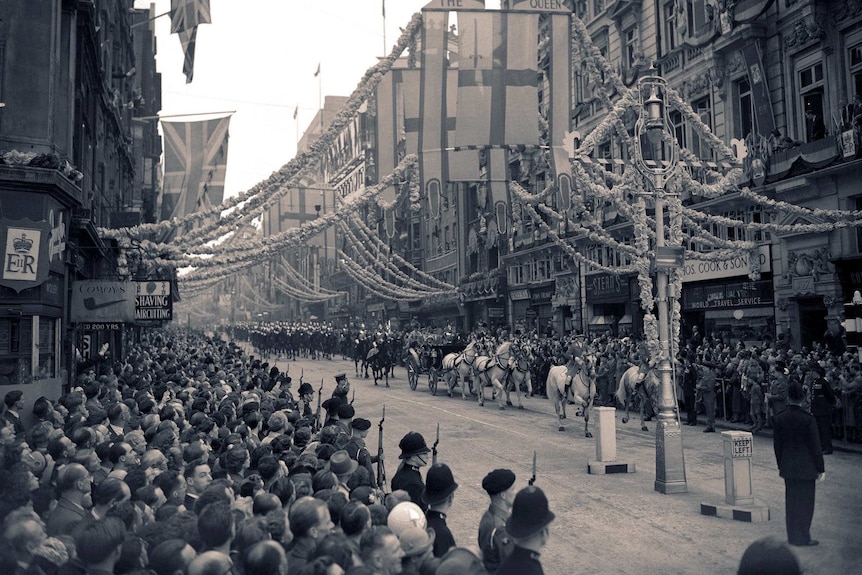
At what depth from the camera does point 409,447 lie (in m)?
6.67

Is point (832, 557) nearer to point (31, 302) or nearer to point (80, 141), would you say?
point (31, 302)

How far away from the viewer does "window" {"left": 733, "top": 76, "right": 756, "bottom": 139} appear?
2602 cm

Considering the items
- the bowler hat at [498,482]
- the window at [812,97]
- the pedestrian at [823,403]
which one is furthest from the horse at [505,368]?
the bowler hat at [498,482]

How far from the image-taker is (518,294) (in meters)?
42.8

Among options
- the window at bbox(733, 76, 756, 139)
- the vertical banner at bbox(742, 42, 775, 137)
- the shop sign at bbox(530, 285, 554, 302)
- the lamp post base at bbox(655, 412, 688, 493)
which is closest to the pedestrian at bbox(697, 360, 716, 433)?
the lamp post base at bbox(655, 412, 688, 493)

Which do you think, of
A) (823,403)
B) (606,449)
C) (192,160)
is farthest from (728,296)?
(192,160)

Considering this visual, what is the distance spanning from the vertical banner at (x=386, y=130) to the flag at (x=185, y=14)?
5866mm

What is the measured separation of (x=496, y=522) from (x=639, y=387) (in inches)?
559

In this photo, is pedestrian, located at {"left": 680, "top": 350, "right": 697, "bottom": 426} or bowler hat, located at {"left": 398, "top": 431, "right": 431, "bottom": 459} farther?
pedestrian, located at {"left": 680, "top": 350, "right": 697, "bottom": 426}

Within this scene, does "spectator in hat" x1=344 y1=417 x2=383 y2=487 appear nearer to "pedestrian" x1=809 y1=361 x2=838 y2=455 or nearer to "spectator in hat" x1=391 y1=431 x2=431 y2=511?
"spectator in hat" x1=391 y1=431 x2=431 y2=511

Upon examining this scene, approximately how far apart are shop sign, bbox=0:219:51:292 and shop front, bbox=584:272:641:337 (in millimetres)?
22664

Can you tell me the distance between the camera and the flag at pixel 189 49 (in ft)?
60.3

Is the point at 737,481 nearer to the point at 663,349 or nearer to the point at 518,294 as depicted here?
the point at 663,349

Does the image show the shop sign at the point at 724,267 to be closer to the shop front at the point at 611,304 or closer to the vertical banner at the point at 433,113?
the shop front at the point at 611,304
